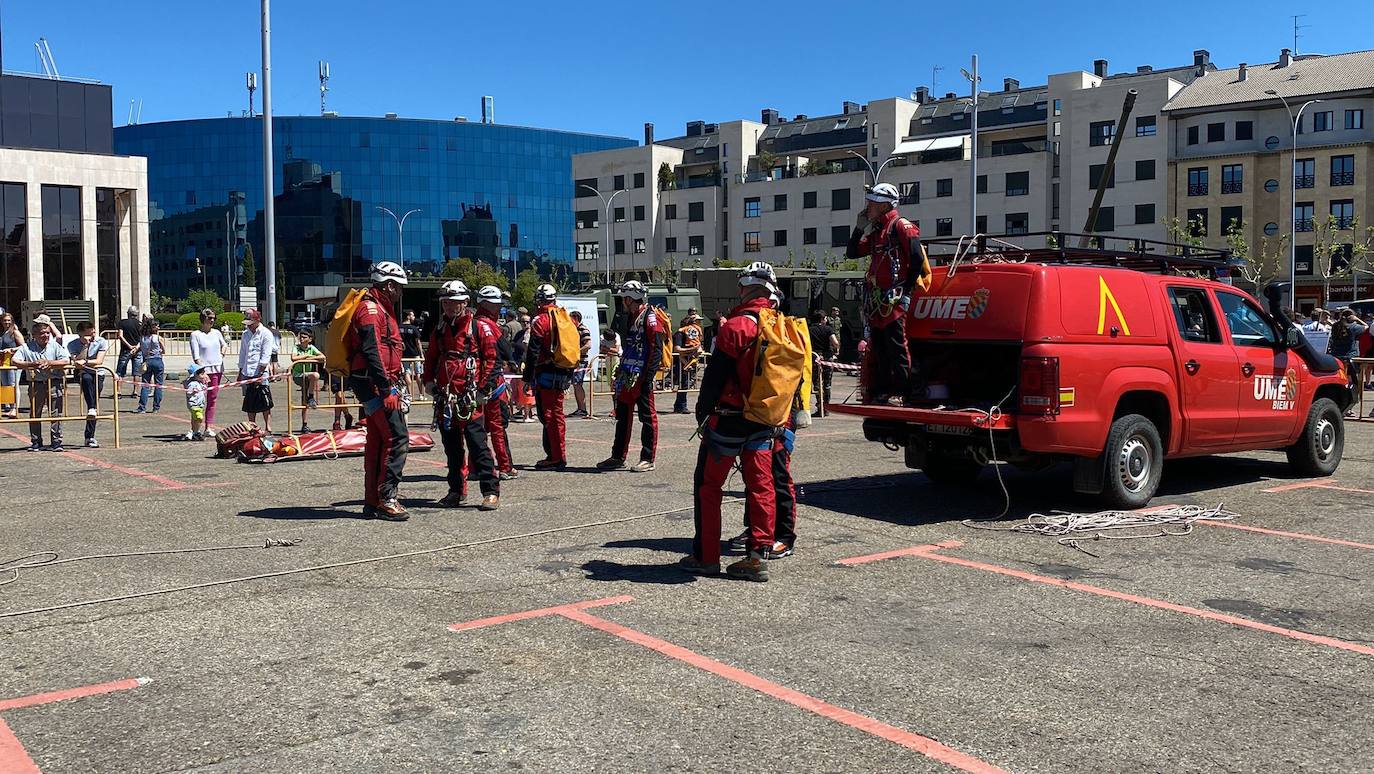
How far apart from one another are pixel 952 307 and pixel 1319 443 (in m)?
4.43

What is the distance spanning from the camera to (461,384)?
9.45 metres

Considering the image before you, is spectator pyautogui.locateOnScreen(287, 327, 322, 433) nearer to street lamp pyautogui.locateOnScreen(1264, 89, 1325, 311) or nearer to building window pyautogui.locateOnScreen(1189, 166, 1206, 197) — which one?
street lamp pyautogui.locateOnScreen(1264, 89, 1325, 311)

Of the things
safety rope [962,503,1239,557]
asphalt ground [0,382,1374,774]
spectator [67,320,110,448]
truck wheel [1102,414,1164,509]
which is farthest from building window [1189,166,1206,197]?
safety rope [962,503,1239,557]

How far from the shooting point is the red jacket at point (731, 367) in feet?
22.4

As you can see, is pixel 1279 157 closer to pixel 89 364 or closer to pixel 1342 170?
pixel 1342 170

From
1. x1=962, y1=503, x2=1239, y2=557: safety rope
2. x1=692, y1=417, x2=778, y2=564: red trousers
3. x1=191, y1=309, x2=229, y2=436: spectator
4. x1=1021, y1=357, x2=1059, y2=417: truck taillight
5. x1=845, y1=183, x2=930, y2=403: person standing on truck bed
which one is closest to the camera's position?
x1=692, y1=417, x2=778, y2=564: red trousers

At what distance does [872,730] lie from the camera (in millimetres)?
4551

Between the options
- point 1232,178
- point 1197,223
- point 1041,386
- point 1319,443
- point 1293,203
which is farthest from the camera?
point 1232,178

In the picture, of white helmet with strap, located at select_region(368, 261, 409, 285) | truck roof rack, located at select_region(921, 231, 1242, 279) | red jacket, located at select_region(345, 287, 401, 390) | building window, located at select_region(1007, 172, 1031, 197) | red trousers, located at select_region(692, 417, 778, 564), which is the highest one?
building window, located at select_region(1007, 172, 1031, 197)

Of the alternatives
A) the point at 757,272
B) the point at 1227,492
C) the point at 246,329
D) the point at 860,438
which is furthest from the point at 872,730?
the point at 246,329

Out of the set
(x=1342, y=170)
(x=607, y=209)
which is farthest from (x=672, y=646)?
(x=607, y=209)

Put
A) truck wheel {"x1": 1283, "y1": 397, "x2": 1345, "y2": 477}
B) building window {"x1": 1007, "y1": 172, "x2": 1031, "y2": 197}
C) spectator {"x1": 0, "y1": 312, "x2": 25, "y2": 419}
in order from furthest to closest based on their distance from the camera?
1. building window {"x1": 1007, "y1": 172, "x2": 1031, "y2": 197}
2. spectator {"x1": 0, "y1": 312, "x2": 25, "y2": 419}
3. truck wheel {"x1": 1283, "y1": 397, "x2": 1345, "y2": 477}

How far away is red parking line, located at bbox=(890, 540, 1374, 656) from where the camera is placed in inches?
229

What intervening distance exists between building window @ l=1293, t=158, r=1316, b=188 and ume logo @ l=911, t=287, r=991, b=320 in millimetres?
64029
